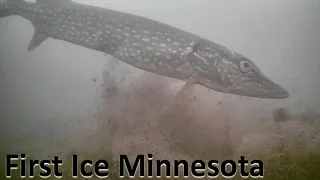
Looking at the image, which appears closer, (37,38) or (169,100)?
(169,100)

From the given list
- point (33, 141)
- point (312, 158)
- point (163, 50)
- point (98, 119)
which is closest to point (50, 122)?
point (33, 141)

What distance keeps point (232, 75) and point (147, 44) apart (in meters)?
0.67

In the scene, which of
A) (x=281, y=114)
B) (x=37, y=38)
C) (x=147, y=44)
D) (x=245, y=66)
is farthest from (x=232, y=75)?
(x=37, y=38)

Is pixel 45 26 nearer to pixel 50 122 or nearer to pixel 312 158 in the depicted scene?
pixel 50 122

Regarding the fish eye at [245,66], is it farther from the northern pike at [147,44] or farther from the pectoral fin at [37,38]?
the pectoral fin at [37,38]

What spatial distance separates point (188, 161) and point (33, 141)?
1.19 m

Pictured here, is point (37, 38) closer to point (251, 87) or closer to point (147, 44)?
point (147, 44)

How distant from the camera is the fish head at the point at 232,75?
8.18 feet

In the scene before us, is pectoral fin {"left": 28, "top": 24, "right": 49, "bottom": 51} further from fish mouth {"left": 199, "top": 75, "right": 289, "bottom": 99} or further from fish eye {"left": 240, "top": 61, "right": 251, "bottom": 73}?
fish eye {"left": 240, "top": 61, "right": 251, "bottom": 73}

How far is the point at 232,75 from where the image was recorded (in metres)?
2.49

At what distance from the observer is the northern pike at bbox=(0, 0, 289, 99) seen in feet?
8.23

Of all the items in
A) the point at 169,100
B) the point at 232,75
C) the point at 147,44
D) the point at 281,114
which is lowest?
the point at 281,114

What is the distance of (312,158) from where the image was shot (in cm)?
252

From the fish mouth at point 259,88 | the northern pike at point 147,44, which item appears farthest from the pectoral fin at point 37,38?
the fish mouth at point 259,88
